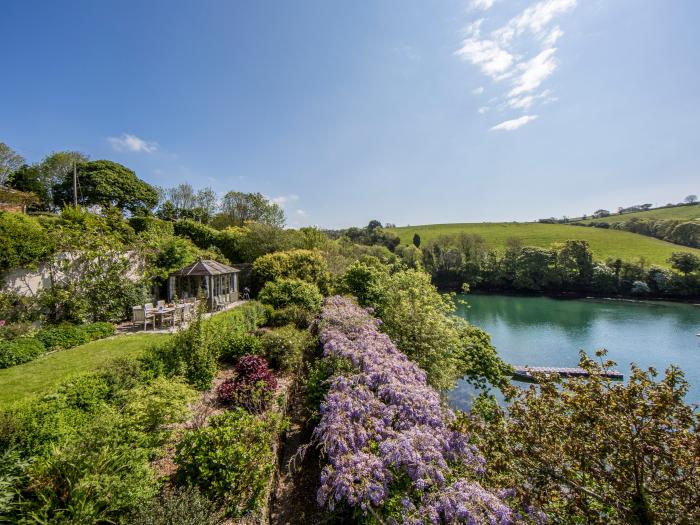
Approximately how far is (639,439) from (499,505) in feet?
4.79

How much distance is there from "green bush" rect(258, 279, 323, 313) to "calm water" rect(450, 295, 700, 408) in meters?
7.20

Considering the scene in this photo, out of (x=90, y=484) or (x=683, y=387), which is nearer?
(x=683, y=387)

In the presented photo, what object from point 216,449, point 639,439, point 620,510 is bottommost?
point 216,449

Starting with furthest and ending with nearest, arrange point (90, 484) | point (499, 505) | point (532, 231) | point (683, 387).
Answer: point (532, 231)
point (90, 484)
point (499, 505)
point (683, 387)

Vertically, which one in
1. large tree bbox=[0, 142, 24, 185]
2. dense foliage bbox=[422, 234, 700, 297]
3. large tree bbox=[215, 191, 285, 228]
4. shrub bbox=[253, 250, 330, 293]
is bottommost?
dense foliage bbox=[422, 234, 700, 297]

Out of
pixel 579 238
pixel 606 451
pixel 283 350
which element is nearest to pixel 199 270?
pixel 283 350

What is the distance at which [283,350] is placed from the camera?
8.96 meters

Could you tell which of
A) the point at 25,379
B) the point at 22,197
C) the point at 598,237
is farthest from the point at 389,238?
the point at 25,379

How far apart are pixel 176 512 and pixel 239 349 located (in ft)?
20.3

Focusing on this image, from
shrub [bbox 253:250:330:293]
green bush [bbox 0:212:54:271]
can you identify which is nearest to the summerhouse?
shrub [bbox 253:250:330:293]

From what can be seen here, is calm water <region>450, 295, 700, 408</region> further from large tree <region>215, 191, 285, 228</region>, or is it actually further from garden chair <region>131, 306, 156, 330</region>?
large tree <region>215, 191, 285, 228</region>

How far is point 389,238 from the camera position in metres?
71.9

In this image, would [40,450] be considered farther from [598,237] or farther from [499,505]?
[598,237]

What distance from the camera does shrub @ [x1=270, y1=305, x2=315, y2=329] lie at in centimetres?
1294
